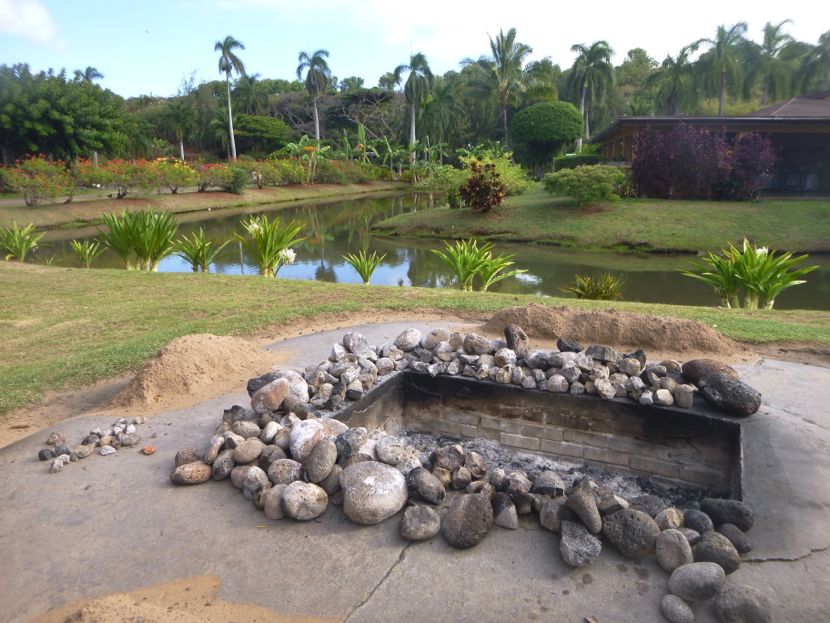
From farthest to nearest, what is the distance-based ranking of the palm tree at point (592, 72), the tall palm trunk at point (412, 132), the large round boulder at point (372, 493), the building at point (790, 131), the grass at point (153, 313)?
1. the tall palm trunk at point (412, 132)
2. the palm tree at point (592, 72)
3. the building at point (790, 131)
4. the grass at point (153, 313)
5. the large round boulder at point (372, 493)

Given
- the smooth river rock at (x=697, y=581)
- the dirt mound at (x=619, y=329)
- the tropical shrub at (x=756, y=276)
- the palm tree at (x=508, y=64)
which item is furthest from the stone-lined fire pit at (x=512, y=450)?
the palm tree at (x=508, y=64)

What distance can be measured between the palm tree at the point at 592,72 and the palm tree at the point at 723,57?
19.9 feet

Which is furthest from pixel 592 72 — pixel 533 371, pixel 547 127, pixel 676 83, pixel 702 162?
pixel 533 371

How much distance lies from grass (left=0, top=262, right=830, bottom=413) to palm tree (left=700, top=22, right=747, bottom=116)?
37.9m

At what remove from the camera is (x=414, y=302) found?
709cm

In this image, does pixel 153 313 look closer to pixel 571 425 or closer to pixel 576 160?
pixel 571 425

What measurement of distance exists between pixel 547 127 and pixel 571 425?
106ft

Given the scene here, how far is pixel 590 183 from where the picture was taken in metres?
20.0

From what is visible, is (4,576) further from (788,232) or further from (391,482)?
(788,232)

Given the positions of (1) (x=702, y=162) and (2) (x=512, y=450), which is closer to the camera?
(2) (x=512, y=450)

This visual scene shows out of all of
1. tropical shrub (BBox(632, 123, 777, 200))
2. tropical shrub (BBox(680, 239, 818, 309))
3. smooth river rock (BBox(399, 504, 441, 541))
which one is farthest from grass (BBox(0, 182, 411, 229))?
smooth river rock (BBox(399, 504, 441, 541))

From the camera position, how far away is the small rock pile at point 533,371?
12.3ft

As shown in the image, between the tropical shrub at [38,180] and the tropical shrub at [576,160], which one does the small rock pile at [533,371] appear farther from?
the tropical shrub at [576,160]

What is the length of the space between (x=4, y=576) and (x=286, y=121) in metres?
55.9
